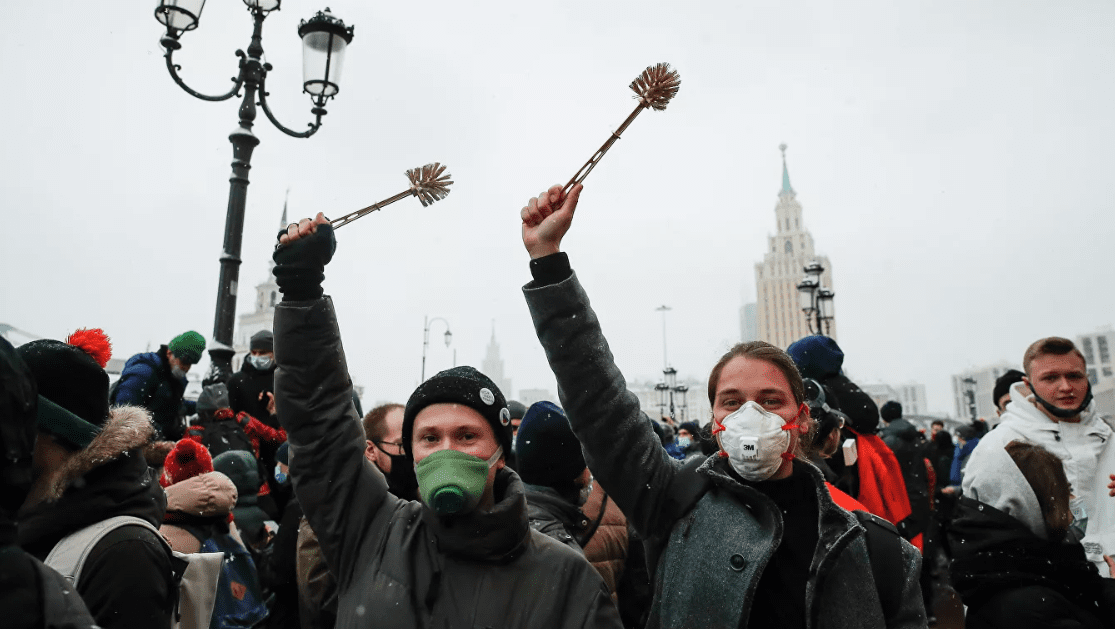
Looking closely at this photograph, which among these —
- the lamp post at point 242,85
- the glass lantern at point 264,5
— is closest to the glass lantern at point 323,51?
the lamp post at point 242,85

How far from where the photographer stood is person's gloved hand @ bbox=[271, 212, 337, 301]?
206 cm

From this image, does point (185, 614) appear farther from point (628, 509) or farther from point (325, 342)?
point (628, 509)

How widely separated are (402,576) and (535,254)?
973mm

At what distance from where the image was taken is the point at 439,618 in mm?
1867

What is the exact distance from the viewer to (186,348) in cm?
468

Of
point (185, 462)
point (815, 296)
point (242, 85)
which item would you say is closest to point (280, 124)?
point (242, 85)

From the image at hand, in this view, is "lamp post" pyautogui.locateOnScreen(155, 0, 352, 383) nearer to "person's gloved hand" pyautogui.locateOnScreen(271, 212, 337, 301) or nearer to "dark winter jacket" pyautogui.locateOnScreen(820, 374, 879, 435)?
"person's gloved hand" pyautogui.locateOnScreen(271, 212, 337, 301)

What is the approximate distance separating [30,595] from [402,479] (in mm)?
2134

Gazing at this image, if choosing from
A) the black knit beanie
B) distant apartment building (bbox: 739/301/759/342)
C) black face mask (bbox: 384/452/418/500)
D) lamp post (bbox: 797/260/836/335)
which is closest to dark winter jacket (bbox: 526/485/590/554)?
the black knit beanie

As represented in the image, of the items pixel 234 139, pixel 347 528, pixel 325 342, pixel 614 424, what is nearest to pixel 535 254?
pixel 614 424

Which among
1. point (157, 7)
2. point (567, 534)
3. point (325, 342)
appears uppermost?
point (157, 7)

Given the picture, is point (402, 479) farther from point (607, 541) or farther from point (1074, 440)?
point (1074, 440)

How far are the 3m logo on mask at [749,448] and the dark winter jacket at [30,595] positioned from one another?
1.57 meters

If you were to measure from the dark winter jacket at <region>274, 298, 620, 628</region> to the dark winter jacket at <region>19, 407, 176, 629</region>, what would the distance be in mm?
482
